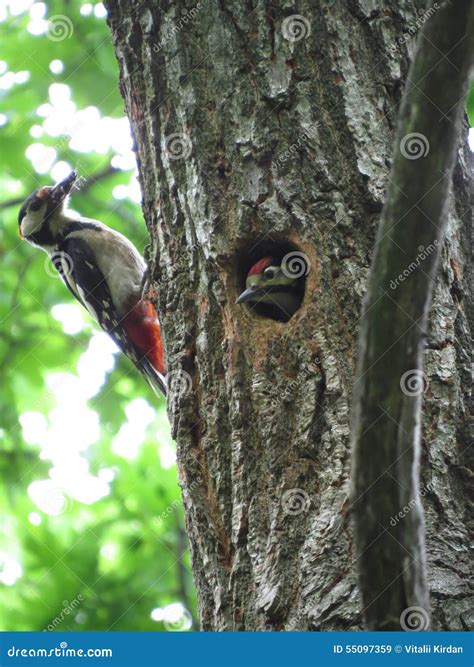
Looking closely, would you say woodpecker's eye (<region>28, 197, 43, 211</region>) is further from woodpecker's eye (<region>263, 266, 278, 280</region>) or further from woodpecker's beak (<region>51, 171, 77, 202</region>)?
woodpecker's eye (<region>263, 266, 278, 280</region>)

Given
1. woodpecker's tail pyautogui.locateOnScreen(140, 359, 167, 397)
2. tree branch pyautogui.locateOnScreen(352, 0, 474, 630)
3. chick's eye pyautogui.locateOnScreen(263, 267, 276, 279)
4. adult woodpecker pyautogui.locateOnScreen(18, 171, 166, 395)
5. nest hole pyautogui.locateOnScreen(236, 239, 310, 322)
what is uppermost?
adult woodpecker pyautogui.locateOnScreen(18, 171, 166, 395)

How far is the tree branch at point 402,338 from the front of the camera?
159 centimetres

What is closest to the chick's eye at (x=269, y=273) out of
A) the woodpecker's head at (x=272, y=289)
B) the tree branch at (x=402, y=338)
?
the woodpecker's head at (x=272, y=289)

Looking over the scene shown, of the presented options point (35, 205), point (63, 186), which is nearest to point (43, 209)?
point (35, 205)

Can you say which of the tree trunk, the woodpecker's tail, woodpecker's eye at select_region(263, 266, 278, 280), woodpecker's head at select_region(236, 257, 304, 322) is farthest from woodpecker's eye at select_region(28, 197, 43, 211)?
woodpecker's eye at select_region(263, 266, 278, 280)

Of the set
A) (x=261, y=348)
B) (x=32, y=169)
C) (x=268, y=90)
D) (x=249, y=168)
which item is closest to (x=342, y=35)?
(x=268, y=90)

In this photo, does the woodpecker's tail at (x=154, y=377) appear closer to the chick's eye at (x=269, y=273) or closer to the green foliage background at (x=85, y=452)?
the green foliage background at (x=85, y=452)

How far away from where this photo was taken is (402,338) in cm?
159

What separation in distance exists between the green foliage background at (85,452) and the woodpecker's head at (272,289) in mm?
2642

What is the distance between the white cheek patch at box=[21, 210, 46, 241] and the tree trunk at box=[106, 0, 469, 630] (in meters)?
3.06

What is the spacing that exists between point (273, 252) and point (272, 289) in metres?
0.22

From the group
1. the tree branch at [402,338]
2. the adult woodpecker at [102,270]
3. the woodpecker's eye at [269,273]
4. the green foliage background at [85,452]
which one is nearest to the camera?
the tree branch at [402,338]

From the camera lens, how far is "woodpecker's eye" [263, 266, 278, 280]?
298cm

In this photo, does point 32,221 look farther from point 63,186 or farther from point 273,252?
point 273,252
